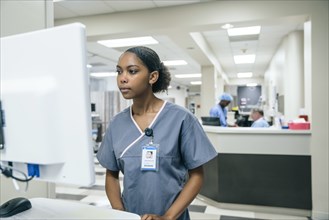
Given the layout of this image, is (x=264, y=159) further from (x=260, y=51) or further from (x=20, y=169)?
(x=260, y=51)

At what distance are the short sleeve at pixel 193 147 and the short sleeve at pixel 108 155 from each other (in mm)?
308

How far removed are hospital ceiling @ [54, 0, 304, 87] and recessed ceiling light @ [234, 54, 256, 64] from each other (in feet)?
0.46

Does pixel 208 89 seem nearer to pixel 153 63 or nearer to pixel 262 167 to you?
pixel 262 167

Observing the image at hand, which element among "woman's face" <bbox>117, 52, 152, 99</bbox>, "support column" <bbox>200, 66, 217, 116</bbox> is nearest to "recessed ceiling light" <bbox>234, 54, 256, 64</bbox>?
"support column" <bbox>200, 66, 217, 116</bbox>

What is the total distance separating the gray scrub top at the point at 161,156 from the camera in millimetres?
1146

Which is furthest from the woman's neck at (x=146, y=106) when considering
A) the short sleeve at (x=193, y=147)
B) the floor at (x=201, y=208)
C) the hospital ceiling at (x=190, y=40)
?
the hospital ceiling at (x=190, y=40)

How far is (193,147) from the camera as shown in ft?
3.91

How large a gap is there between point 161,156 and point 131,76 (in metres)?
0.34

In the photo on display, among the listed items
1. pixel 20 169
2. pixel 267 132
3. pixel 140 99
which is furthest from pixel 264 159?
pixel 20 169

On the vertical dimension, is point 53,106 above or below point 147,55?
below

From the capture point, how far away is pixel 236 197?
11.4ft

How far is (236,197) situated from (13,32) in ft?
9.76

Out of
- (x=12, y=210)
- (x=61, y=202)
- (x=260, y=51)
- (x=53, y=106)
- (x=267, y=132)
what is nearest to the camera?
(x=53, y=106)

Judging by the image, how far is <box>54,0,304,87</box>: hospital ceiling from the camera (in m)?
3.67
